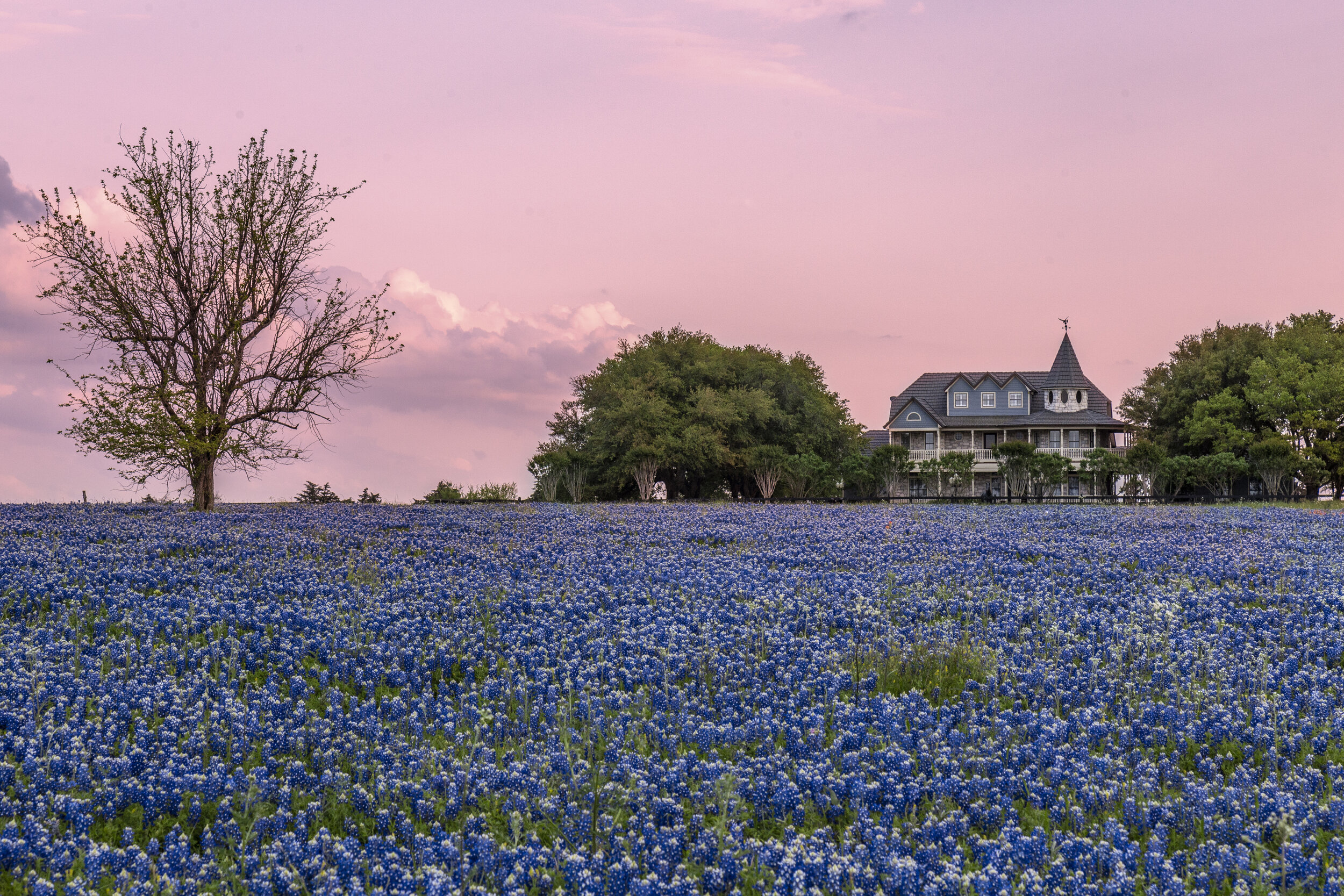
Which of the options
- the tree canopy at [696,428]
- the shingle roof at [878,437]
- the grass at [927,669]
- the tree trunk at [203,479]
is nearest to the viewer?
the grass at [927,669]

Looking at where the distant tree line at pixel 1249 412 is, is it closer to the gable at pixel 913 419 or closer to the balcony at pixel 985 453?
the balcony at pixel 985 453

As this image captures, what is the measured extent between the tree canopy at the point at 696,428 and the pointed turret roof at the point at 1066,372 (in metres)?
20.3

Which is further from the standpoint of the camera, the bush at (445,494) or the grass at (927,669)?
the bush at (445,494)

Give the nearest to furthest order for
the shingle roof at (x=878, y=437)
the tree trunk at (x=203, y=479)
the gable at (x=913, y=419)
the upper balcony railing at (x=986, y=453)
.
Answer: the tree trunk at (x=203, y=479) → the upper balcony railing at (x=986, y=453) → the gable at (x=913, y=419) → the shingle roof at (x=878, y=437)

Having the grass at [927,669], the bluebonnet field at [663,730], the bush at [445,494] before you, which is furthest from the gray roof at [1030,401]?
the grass at [927,669]

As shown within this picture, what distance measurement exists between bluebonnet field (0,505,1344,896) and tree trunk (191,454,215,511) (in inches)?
503

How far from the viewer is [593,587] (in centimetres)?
1048

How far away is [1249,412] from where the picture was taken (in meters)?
57.8

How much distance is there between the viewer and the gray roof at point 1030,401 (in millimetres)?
66500

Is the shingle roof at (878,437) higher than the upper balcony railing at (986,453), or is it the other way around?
the shingle roof at (878,437)

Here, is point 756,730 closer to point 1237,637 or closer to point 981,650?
point 981,650

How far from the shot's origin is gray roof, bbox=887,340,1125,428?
66500mm

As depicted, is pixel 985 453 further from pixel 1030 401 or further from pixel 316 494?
pixel 316 494

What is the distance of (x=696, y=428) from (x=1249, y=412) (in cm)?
3643
